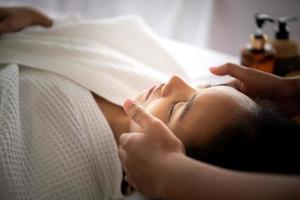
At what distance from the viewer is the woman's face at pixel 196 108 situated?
605 millimetres

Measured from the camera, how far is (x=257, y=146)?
56 centimetres

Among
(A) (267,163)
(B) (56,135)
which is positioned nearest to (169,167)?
(A) (267,163)

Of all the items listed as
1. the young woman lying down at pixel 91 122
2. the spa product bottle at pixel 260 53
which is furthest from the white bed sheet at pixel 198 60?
the young woman lying down at pixel 91 122

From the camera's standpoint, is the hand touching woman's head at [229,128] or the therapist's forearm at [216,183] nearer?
the therapist's forearm at [216,183]

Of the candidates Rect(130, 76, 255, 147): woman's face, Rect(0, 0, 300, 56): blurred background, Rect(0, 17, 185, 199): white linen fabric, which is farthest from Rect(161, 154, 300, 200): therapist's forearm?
Rect(0, 0, 300, 56): blurred background

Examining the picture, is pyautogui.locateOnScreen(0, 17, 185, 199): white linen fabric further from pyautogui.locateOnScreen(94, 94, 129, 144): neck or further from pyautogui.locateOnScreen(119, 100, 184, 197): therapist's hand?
pyautogui.locateOnScreen(119, 100, 184, 197): therapist's hand

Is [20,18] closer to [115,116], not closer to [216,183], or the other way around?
[115,116]

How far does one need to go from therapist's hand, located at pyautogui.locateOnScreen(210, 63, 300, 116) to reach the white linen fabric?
23 centimetres

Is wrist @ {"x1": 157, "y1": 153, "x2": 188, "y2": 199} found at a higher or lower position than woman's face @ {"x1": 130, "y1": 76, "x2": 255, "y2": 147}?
lower

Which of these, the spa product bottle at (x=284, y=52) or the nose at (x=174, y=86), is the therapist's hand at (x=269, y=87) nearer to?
the nose at (x=174, y=86)

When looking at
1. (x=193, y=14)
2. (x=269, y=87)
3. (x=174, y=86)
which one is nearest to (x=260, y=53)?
(x=269, y=87)

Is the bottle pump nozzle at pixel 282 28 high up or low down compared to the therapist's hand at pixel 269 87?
up

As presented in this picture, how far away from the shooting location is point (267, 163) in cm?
55

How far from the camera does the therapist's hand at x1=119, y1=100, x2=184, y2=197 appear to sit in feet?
1.73
